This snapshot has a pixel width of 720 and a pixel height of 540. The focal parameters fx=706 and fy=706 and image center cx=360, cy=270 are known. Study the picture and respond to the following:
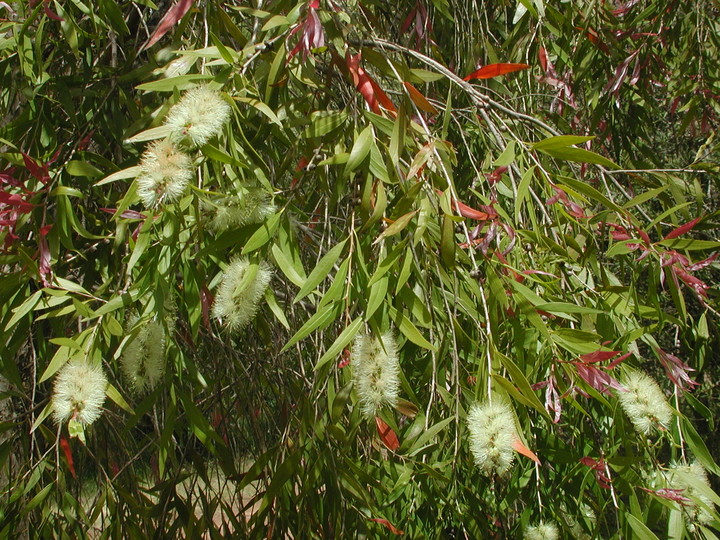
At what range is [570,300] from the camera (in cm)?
121

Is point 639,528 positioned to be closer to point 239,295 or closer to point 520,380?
point 520,380

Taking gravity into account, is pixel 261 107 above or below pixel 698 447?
above

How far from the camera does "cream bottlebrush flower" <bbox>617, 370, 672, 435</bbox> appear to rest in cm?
100

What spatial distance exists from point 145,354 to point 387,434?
392 millimetres

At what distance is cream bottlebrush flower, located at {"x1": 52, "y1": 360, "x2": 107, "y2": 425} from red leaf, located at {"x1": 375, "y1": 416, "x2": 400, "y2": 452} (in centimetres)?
42

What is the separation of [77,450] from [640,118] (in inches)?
79.3

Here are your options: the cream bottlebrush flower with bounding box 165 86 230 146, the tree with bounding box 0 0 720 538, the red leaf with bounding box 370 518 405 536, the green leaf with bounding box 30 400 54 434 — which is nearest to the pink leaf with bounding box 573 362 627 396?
the tree with bounding box 0 0 720 538

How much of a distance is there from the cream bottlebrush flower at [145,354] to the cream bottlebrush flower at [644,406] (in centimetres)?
65

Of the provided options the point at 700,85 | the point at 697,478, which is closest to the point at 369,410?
the point at 697,478

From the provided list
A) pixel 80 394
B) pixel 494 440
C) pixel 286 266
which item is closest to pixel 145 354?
pixel 80 394

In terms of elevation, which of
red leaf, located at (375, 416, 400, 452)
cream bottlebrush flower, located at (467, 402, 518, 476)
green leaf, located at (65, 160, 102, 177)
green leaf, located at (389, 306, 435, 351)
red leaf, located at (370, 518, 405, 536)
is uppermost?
green leaf, located at (389, 306, 435, 351)

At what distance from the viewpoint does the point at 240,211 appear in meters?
0.89

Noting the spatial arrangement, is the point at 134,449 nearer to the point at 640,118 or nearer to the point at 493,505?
the point at 493,505

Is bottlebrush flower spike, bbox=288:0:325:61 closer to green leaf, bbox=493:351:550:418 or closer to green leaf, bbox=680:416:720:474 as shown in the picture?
green leaf, bbox=493:351:550:418
